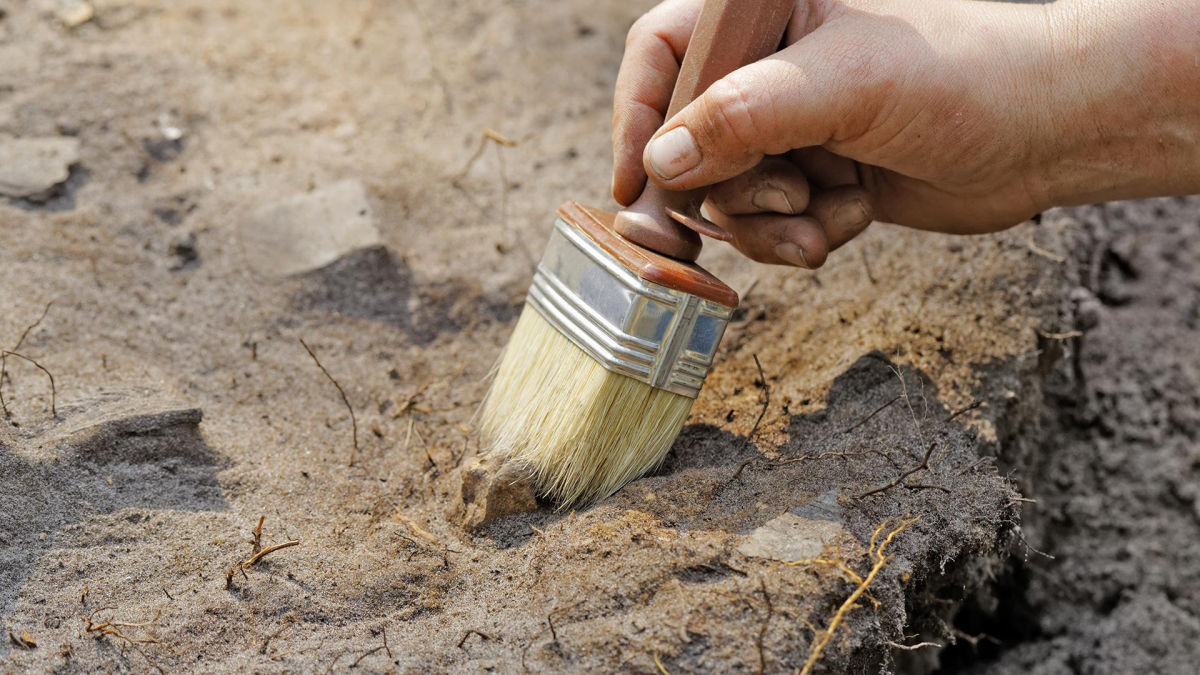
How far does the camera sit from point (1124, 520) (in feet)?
10.9

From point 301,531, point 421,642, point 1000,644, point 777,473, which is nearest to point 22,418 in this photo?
point 301,531

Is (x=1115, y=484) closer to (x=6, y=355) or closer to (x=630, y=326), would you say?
(x=630, y=326)

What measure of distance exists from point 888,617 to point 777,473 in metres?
0.44

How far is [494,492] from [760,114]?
1.11 meters

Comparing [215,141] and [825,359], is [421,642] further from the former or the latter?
[215,141]

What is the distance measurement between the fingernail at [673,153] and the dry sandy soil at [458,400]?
708mm

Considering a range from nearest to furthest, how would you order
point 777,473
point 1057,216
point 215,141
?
1. point 777,473
2. point 1057,216
3. point 215,141

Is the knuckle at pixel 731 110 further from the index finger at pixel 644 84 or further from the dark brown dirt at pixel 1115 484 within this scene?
the dark brown dirt at pixel 1115 484

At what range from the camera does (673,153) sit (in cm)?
243

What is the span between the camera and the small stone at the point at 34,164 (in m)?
3.35

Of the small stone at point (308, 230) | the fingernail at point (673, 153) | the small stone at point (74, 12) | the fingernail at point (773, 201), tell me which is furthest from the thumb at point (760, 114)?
the small stone at point (74, 12)

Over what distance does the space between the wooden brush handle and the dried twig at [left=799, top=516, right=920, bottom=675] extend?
820 millimetres

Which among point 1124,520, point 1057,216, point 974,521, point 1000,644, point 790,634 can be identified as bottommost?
point 1000,644

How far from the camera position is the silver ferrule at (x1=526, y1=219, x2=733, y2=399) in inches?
91.4
